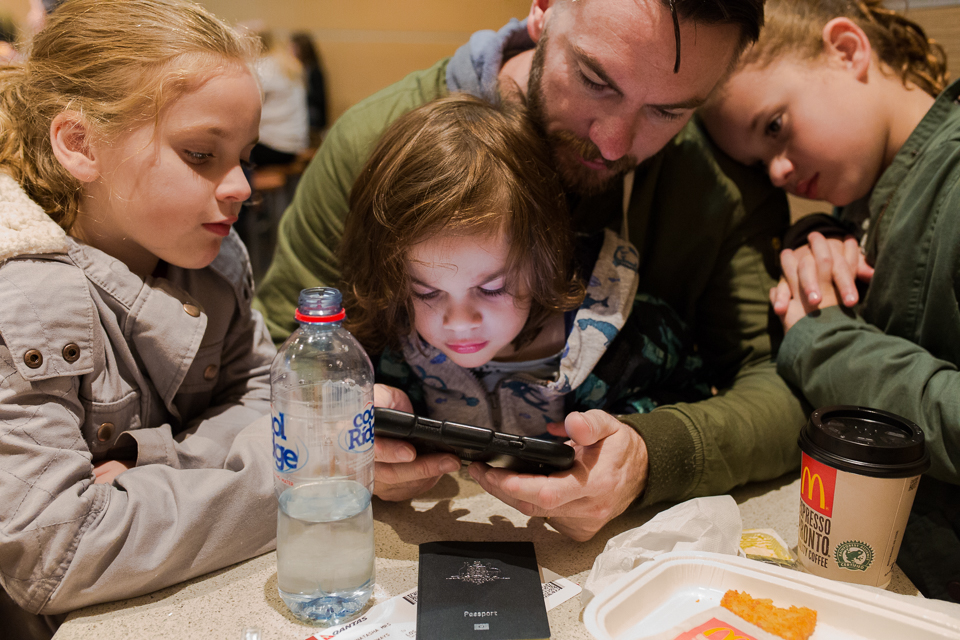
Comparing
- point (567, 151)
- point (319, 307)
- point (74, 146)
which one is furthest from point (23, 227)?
point (567, 151)

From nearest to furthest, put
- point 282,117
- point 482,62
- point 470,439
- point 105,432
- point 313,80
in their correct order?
point 470,439 → point 105,432 → point 482,62 → point 282,117 → point 313,80

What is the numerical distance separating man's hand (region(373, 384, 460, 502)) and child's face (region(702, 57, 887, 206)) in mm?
990

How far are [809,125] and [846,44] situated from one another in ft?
0.74

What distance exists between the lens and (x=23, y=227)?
979mm

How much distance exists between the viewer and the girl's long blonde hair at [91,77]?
104cm

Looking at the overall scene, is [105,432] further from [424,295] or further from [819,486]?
[819,486]

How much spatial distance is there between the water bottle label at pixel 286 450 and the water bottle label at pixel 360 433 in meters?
0.05

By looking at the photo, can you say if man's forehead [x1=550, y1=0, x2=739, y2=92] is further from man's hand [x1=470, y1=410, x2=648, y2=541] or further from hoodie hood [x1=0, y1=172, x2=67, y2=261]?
hoodie hood [x1=0, y1=172, x2=67, y2=261]

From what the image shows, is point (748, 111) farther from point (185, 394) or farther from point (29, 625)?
point (29, 625)

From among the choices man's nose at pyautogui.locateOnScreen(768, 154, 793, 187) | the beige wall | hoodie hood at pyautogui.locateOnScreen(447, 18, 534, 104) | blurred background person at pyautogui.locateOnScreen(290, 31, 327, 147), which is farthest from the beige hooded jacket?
blurred background person at pyautogui.locateOnScreen(290, 31, 327, 147)

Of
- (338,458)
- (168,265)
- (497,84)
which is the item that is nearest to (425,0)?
(497,84)

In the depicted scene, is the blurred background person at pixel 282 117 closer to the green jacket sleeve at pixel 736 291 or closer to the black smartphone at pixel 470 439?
the green jacket sleeve at pixel 736 291

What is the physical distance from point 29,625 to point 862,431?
1.31 meters

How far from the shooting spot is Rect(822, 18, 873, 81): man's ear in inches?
56.6
